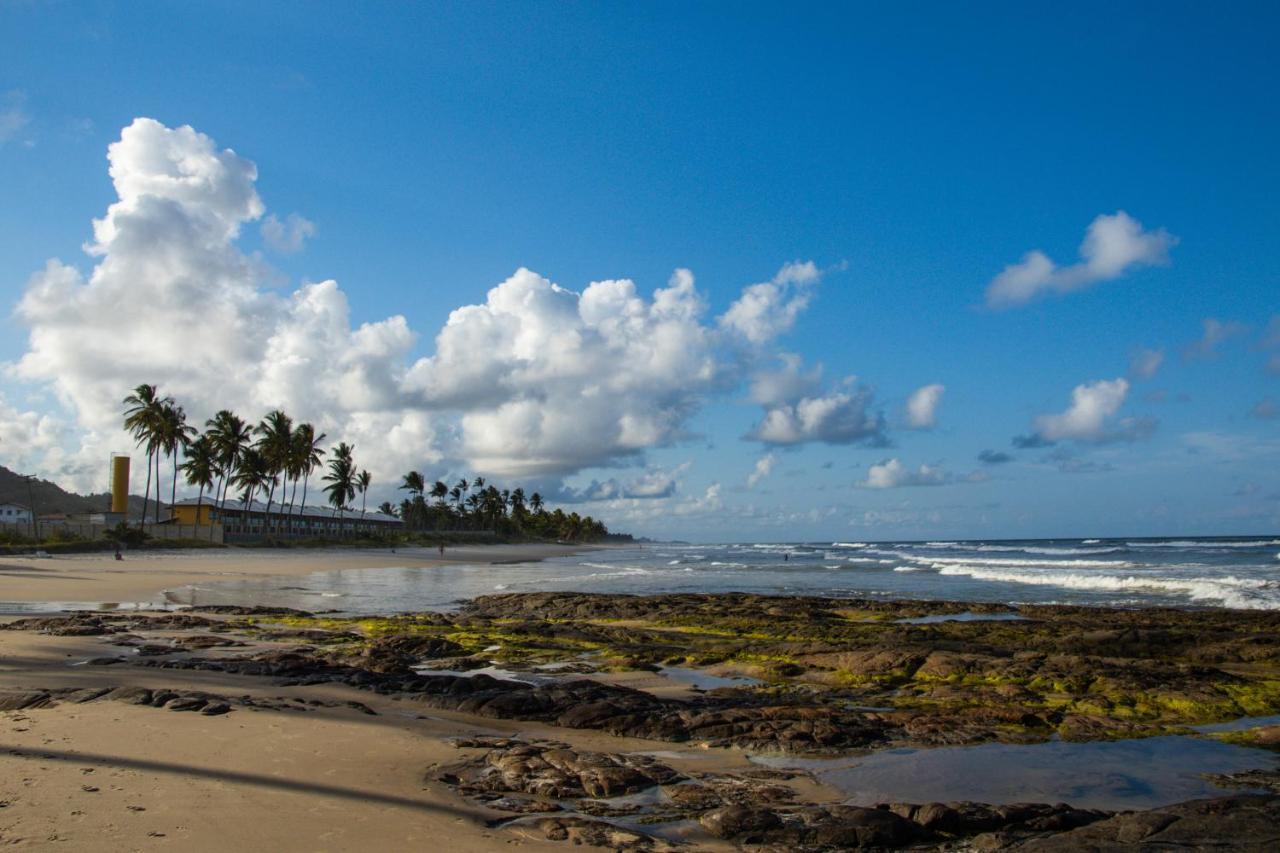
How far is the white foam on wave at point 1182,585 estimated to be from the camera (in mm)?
31266

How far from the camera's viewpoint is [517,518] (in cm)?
16650

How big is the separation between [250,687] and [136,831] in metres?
6.94

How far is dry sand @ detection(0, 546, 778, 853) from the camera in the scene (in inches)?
252

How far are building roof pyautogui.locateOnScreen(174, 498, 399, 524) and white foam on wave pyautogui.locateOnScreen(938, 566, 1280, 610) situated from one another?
76.9 metres

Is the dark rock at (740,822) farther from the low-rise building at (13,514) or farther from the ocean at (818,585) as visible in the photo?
the low-rise building at (13,514)

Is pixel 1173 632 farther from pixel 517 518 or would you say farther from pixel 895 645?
pixel 517 518

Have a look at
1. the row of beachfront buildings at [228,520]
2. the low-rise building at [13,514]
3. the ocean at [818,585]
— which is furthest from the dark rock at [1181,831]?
the low-rise building at [13,514]

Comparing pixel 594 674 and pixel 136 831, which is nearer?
pixel 136 831

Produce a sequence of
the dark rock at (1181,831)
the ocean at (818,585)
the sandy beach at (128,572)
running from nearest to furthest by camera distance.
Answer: the dark rock at (1181,831) → the sandy beach at (128,572) → the ocean at (818,585)

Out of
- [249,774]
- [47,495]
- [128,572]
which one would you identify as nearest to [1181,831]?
[249,774]

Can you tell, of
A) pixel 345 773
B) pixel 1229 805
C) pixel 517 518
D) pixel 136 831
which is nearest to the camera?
pixel 136 831

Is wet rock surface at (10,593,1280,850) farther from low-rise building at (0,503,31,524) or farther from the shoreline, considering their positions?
low-rise building at (0,503,31,524)

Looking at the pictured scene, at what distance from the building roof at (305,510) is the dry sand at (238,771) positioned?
8504 cm

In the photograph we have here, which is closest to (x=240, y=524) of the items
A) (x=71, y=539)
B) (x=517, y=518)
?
(x=71, y=539)
